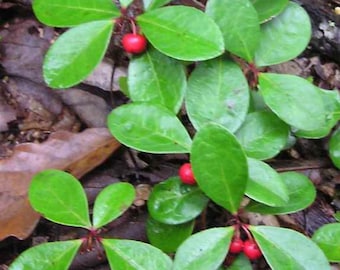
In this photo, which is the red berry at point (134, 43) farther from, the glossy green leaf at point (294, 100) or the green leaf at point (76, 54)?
the glossy green leaf at point (294, 100)

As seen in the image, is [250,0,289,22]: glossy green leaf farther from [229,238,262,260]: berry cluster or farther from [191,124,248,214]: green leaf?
[229,238,262,260]: berry cluster

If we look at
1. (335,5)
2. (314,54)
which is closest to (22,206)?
(314,54)

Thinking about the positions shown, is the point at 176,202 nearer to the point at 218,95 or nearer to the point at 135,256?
the point at 135,256

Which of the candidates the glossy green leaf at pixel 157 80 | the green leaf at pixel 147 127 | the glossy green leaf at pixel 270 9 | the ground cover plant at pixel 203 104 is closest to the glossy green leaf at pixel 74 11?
the ground cover plant at pixel 203 104

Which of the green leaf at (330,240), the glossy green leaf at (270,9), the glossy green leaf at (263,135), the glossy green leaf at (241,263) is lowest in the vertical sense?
the glossy green leaf at (241,263)

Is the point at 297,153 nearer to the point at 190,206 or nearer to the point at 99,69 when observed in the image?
the point at 190,206

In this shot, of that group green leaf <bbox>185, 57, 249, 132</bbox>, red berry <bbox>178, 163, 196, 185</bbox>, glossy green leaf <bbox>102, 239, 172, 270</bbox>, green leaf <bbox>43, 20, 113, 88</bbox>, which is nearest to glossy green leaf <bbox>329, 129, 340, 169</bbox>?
green leaf <bbox>185, 57, 249, 132</bbox>
